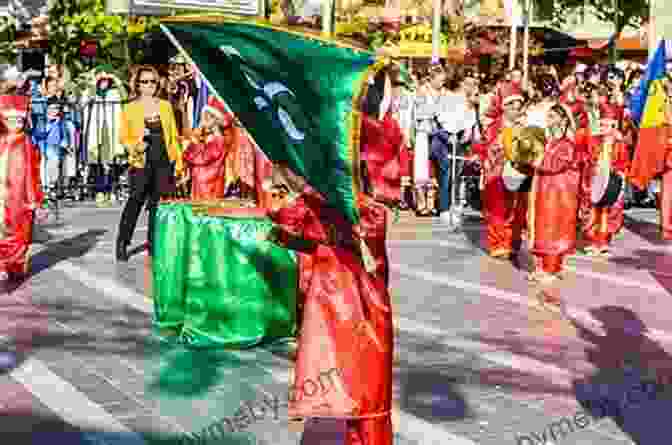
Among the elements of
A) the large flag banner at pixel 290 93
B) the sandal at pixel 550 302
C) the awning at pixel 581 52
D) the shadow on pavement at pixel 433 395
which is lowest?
the sandal at pixel 550 302

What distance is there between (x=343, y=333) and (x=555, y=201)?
6356mm

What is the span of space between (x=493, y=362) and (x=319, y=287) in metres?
3.65

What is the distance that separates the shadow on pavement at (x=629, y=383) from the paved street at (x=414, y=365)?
2 cm

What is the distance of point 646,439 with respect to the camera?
6762 mm

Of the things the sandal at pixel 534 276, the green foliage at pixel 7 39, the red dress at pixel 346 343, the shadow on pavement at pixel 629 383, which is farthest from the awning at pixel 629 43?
the red dress at pixel 346 343

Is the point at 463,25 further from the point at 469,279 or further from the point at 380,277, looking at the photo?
the point at 380,277

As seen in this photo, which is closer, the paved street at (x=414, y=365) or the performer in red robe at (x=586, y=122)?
the paved street at (x=414, y=365)

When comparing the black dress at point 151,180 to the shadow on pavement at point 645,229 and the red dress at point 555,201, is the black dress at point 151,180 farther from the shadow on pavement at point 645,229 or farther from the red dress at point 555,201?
the shadow on pavement at point 645,229

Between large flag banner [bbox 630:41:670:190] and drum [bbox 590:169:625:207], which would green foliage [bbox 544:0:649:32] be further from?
large flag banner [bbox 630:41:670:190]

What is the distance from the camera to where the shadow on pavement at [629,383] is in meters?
7.11

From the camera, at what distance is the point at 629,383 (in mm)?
8117

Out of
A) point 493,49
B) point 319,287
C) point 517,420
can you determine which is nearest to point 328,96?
point 319,287

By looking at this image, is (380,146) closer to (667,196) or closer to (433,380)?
(433,380)

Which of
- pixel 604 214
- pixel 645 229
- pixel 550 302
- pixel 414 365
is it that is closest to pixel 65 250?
pixel 550 302
